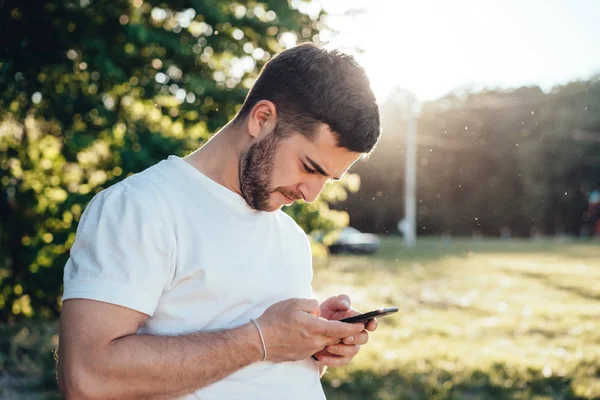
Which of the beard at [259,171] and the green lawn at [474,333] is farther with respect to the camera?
the green lawn at [474,333]

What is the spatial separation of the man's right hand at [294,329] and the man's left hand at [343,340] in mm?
150

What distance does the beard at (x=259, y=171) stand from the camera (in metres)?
1.68

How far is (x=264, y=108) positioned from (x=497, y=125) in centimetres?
2513

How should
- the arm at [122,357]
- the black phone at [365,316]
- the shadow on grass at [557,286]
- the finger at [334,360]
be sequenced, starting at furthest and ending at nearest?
the shadow on grass at [557,286] < the finger at [334,360] < the black phone at [365,316] < the arm at [122,357]

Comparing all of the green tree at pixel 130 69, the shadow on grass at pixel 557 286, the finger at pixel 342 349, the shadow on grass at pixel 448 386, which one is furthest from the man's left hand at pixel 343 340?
the shadow on grass at pixel 557 286

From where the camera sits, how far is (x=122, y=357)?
52.2 inches

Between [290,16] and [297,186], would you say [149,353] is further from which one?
[290,16]

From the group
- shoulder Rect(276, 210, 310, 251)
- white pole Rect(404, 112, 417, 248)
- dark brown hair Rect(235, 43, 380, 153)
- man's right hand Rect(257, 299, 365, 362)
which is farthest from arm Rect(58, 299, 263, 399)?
white pole Rect(404, 112, 417, 248)

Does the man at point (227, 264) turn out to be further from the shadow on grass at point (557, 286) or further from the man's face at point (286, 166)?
the shadow on grass at point (557, 286)

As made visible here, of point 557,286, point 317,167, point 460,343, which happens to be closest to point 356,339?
point 317,167

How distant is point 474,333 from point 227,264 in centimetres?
632

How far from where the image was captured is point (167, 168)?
1617mm

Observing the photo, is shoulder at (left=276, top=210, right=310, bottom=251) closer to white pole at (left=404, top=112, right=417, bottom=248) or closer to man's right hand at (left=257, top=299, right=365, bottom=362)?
man's right hand at (left=257, top=299, right=365, bottom=362)

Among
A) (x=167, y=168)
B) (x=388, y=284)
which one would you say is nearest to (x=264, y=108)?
(x=167, y=168)
